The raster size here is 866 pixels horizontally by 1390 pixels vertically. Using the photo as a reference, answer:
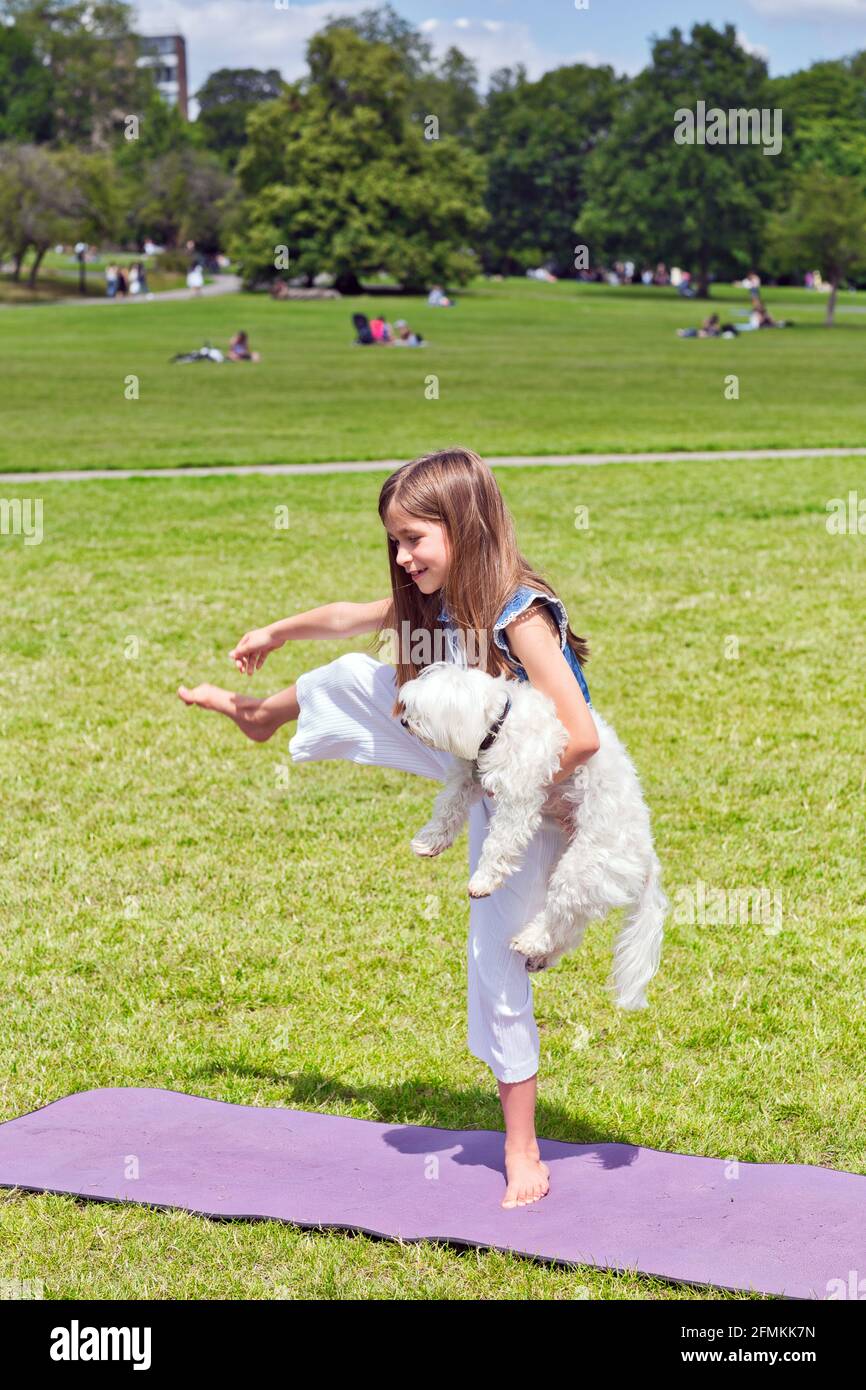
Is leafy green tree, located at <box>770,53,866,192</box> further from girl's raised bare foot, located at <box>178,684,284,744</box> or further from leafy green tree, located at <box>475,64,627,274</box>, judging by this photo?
girl's raised bare foot, located at <box>178,684,284,744</box>

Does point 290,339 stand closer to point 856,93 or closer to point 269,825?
point 269,825

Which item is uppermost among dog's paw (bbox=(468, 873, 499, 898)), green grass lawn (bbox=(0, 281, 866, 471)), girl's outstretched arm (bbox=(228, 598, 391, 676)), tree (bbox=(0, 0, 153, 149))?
tree (bbox=(0, 0, 153, 149))

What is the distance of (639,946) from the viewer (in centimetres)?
380

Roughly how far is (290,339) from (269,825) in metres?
39.5

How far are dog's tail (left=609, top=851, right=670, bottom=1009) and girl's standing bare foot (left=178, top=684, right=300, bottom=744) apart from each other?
1.22m

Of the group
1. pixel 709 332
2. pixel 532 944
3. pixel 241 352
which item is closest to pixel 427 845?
pixel 532 944

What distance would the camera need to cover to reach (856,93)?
101 m

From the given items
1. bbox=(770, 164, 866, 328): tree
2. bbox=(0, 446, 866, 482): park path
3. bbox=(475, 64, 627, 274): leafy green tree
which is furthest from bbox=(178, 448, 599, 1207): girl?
bbox=(475, 64, 627, 274): leafy green tree

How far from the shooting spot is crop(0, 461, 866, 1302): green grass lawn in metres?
4.19

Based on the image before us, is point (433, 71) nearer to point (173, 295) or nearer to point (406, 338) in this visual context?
point (173, 295)

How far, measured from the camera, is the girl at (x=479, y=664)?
11.9ft

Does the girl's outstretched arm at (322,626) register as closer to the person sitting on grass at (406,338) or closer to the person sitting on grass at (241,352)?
the person sitting on grass at (241,352)

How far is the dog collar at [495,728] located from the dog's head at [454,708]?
16mm
